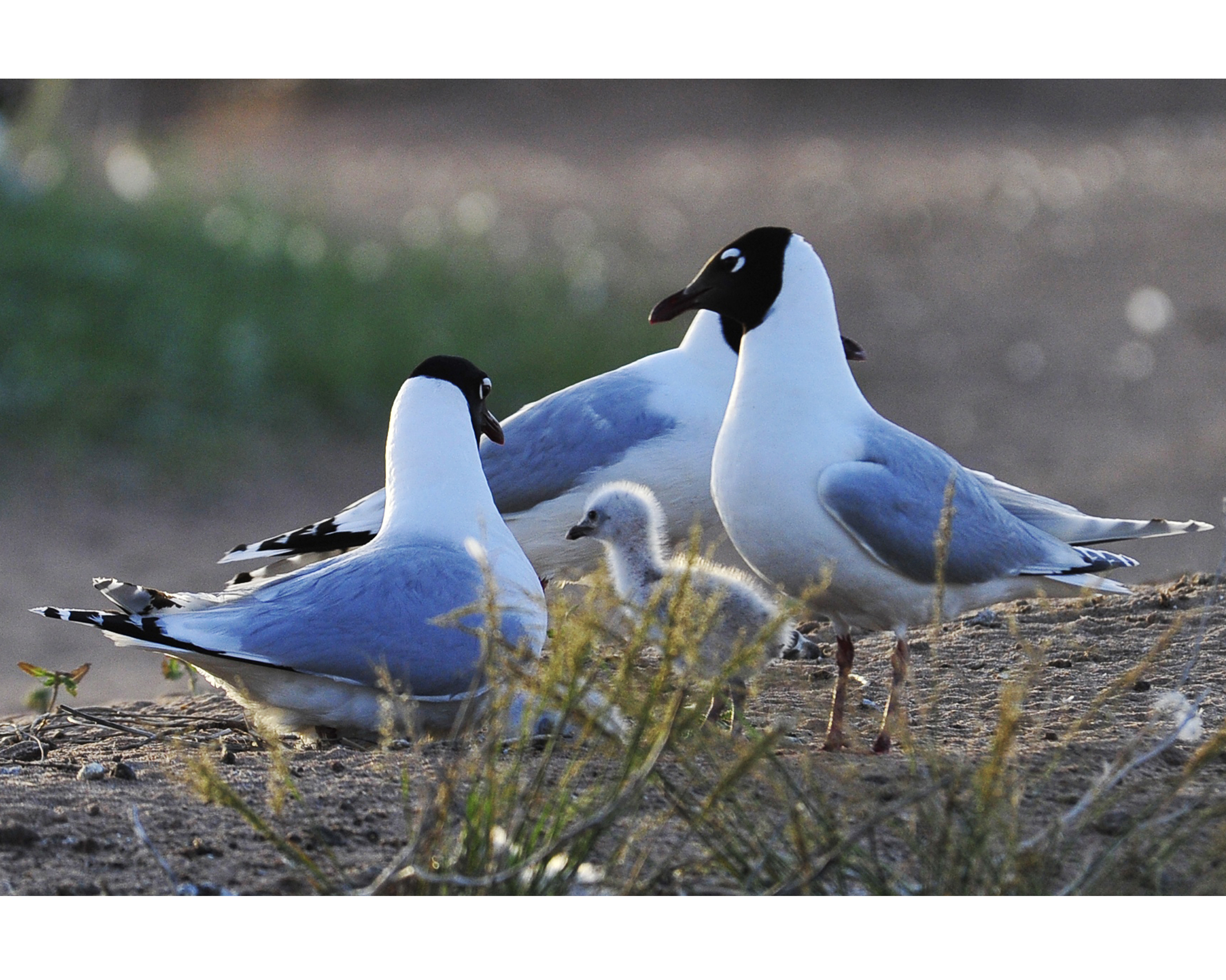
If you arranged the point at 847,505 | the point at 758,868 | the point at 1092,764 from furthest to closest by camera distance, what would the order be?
the point at 847,505 < the point at 1092,764 < the point at 758,868

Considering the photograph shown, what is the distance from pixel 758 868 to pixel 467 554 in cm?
137

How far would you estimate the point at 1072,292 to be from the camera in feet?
33.9

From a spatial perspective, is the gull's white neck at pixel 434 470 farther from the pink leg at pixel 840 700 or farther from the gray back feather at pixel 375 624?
the pink leg at pixel 840 700

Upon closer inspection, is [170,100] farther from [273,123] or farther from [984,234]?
[984,234]

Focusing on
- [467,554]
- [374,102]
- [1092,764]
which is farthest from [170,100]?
[1092,764]

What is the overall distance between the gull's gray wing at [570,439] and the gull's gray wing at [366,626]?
1.13 meters

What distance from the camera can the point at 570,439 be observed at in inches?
183

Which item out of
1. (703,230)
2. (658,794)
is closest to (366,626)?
(658,794)

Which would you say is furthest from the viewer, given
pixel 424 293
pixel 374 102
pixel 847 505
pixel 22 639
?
pixel 374 102

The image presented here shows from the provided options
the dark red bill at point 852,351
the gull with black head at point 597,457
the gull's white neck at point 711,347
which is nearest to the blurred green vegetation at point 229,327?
the gull with black head at point 597,457

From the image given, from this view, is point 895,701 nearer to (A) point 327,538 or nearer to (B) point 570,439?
(B) point 570,439

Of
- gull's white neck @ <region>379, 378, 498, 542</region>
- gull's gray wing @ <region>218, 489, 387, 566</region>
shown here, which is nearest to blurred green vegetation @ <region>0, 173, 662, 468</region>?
gull's gray wing @ <region>218, 489, 387, 566</region>

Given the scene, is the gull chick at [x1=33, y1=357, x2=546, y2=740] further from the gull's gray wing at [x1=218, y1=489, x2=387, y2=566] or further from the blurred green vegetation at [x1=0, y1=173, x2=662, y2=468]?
the blurred green vegetation at [x1=0, y1=173, x2=662, y2=468]

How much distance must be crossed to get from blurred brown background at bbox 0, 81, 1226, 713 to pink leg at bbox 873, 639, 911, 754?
3.58m
